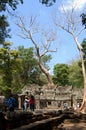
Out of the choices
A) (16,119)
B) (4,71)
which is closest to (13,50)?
(4,71)

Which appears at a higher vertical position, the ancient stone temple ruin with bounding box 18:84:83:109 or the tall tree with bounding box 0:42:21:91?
the tall tree with bounding box 0:42:21:91

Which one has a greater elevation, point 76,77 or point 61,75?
point 61,75

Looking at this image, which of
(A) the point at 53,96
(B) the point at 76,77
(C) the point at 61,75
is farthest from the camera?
(C) the point at 61,75

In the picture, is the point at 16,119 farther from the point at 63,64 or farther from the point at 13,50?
the point at 63,64

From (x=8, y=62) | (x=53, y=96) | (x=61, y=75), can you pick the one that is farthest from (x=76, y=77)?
(x=8, y=62)

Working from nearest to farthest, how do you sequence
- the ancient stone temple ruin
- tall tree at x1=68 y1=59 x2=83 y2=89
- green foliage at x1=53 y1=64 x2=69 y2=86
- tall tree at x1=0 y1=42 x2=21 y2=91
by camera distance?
the ancient stone temple ruin, tall tree at x1=0 y1=42 x2=21 y2=91, tall tree at x1=68 y1=59 x2=83 y2=89, green foliage at x1=53 y1=64 x2=69 y2=86

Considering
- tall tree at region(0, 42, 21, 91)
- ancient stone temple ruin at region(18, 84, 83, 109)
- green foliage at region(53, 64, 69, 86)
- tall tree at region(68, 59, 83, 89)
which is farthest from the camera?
green foliage at region(53, 64, 69, 86)

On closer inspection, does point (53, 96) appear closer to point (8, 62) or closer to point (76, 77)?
point (8, 62)

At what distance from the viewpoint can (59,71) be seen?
7750cm

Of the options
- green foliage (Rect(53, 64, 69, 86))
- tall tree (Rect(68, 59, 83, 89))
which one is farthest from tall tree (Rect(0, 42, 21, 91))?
green foliage (Rect(53, 64, 69, 86))

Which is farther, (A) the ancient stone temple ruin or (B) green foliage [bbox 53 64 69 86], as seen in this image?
(B) green foliage [bbox 53 64 69 86]

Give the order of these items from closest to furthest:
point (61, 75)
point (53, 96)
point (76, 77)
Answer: point (53, 96)
point (76, 77)
point (61, 75)

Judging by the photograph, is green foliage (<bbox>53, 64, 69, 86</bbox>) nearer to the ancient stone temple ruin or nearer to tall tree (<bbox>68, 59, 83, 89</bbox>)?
tall tree (<bbox>68, 59, 83, 89</bbox>)

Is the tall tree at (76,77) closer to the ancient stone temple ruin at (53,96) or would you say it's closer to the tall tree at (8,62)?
the ancient stone temple ruin at (53,96)
